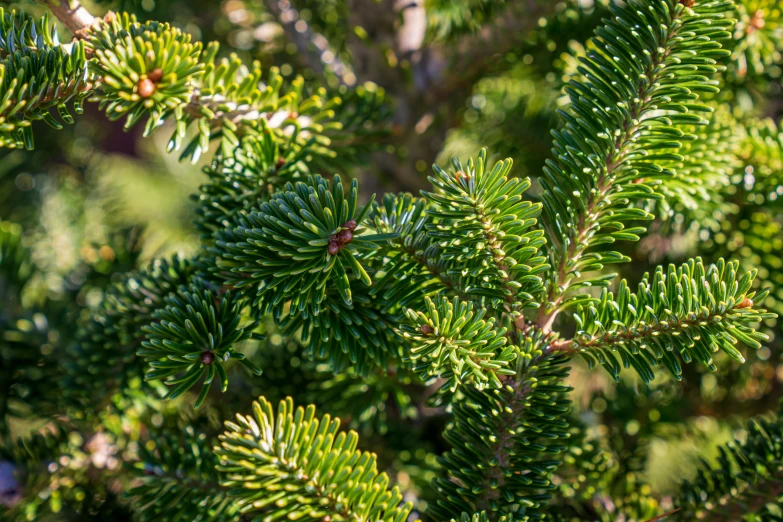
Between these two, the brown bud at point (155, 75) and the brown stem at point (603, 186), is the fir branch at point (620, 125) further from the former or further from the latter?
the brown bud at point (155, 75)

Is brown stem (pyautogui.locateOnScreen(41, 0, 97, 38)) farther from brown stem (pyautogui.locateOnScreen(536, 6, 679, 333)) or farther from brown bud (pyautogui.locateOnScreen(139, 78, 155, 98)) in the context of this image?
brown stem (pyautogui.locateOnScreen(536, 6, 679, 333))

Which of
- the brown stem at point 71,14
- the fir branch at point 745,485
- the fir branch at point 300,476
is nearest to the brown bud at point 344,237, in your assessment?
the fir branch at point 300,476

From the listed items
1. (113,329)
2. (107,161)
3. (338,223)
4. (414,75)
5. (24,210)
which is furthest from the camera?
(107,161)

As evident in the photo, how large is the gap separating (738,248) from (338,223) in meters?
0.40

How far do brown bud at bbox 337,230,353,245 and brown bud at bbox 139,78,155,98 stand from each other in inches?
6.2

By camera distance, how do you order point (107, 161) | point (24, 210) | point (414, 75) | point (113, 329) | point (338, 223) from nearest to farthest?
point (338, 223) → point (113, 329) → point (414, 75) → point (24, 210) → point (107, 161)

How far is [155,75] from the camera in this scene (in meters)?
0.39

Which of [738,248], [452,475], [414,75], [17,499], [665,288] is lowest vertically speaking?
[17,499]

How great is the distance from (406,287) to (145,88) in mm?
209

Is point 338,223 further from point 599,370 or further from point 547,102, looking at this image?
point 599,370

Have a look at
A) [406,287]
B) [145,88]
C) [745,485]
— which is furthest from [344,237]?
[745,485]

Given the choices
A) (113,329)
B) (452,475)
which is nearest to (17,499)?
(113,329)

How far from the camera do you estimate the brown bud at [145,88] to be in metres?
0.38

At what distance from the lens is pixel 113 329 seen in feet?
1.67
